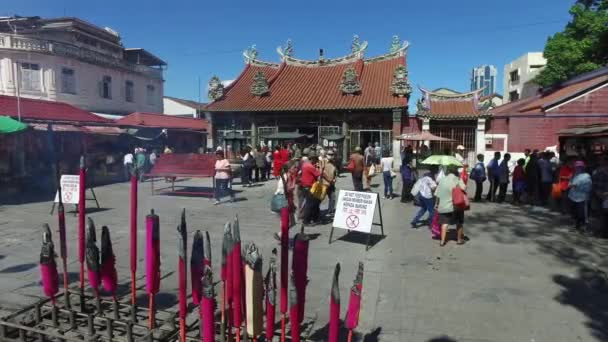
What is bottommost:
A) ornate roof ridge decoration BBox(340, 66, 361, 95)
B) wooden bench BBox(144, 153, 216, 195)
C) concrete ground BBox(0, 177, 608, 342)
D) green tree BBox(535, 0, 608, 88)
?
concrete ground BBox(0, 177, 608, 342)

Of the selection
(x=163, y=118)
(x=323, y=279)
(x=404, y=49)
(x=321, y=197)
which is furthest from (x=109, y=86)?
(x=323, y=279)

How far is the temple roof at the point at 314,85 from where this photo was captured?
77.9 ft

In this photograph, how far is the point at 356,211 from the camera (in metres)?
7.24

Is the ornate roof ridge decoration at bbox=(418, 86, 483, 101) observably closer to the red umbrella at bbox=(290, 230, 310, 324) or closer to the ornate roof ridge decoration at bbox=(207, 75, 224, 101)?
the ornate roof ridge decoration at bbox=(207, 75, 224, 101)

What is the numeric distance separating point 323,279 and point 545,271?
3.54m

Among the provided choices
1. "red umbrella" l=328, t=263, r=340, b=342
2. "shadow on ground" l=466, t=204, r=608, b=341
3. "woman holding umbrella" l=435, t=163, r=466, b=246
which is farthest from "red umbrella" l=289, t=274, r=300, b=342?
"woman holding umbrella" l=435, t=163, r=466, b=246

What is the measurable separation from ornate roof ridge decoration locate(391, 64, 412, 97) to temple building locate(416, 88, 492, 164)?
1048mm

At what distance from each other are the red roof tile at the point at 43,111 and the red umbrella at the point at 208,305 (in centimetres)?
1437

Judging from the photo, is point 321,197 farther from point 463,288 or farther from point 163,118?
point 163,118

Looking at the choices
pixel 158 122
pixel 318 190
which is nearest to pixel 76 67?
pixel 158 122

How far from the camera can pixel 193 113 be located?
149ft

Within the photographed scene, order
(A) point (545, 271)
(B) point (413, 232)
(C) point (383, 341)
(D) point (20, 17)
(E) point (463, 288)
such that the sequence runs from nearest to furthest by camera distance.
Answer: (C) point (383, 341)
(E) point (463, 288)
(A) point (545, 271)
(B) point (413, 232)
(D) point (20, 17)

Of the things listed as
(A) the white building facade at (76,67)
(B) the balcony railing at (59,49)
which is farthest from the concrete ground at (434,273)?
(B) the balcony railing at (59,49)

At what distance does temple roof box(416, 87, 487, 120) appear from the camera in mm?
22078
